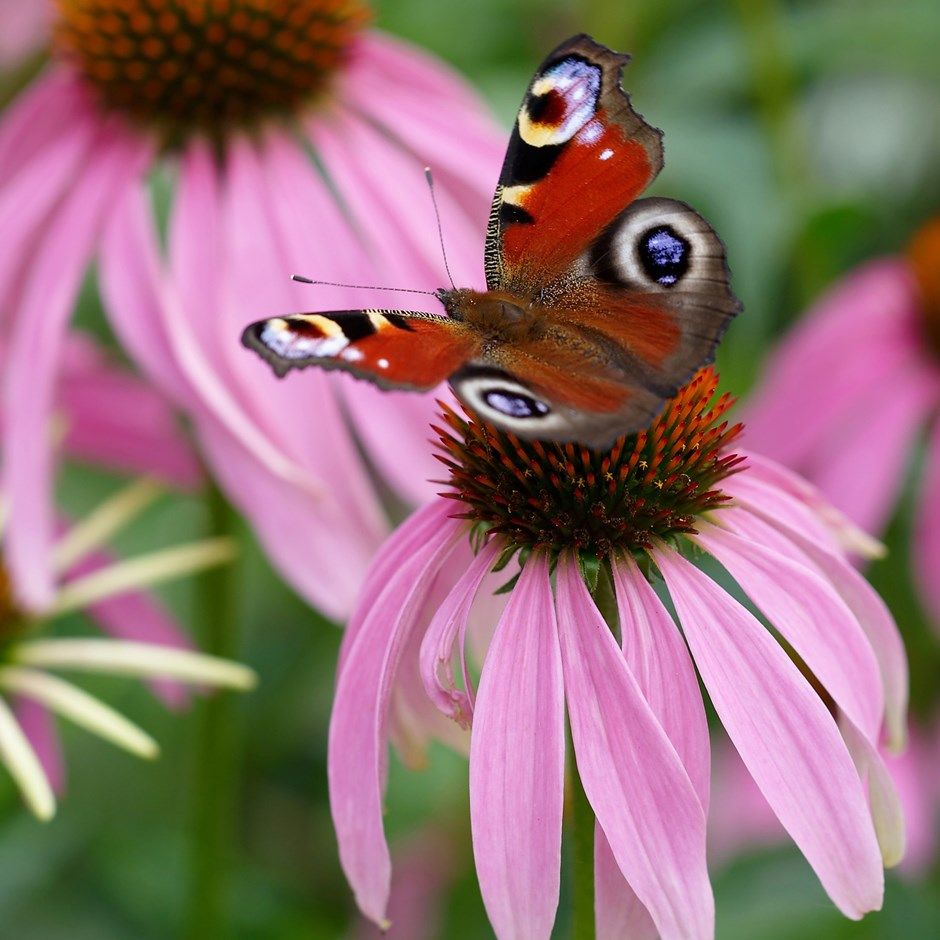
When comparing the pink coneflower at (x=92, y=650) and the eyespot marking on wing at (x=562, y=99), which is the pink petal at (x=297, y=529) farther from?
the eyespot marking on wing at (x=562, y=99)

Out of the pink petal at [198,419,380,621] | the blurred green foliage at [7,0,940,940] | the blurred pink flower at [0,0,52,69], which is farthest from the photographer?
the blurred pink flower at [0,0,52,69]

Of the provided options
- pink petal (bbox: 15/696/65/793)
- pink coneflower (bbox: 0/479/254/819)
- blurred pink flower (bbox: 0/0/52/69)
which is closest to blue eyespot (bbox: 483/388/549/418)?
pink coneflower (bbox: 0/479/254/819)

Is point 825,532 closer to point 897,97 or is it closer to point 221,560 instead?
point 221,560

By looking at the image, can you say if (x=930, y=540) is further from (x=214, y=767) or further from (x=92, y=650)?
(x=92, y=650)

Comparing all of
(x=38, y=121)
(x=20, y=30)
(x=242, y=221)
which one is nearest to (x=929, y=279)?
(x=242, y=221)

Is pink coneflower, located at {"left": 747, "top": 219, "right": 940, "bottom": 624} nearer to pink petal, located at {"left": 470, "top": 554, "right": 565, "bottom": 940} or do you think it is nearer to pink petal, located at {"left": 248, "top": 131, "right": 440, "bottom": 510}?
pink petal, located at {"left": 248, "top": 131, "right": 440, "bottom": 510}

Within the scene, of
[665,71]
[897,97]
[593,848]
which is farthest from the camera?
[897,97]

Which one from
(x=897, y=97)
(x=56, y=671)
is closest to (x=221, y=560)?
(x=56, y=671)
